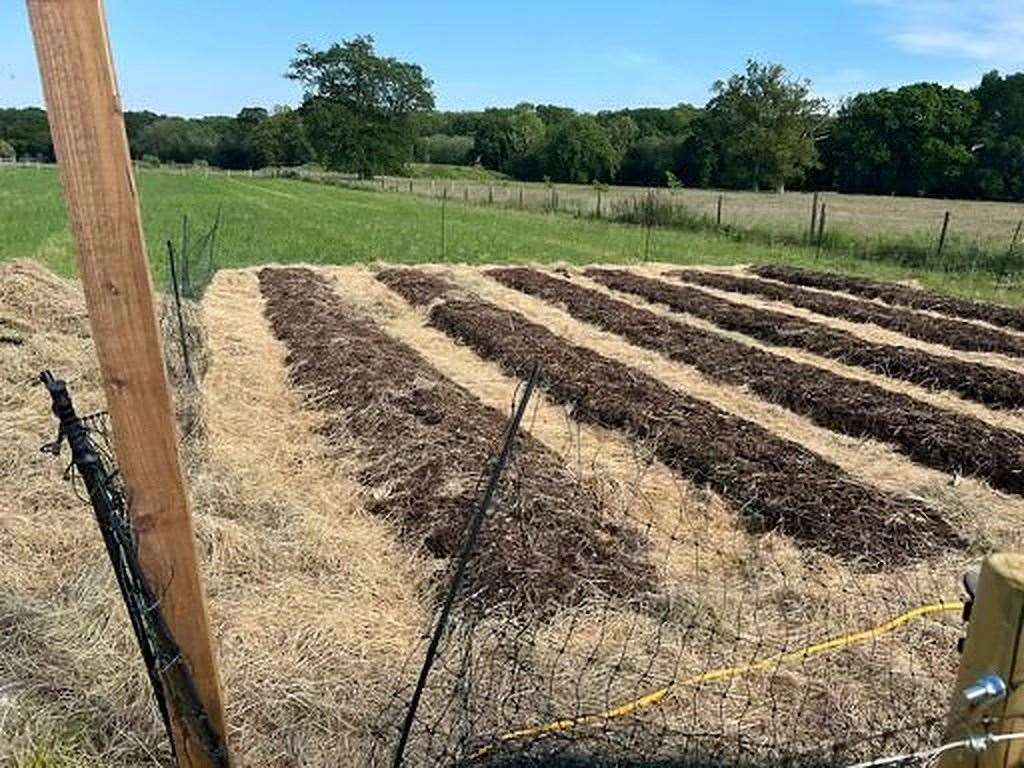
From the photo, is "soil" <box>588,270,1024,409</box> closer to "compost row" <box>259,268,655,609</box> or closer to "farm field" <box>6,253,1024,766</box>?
"farm field" <box>6,253,1024,766</box>

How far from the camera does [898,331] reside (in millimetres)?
11969

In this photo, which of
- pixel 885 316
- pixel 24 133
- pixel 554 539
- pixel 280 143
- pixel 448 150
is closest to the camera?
pixel 554 539

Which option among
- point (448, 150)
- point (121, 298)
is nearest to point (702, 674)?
point (121, 298)

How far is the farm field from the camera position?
10.5ft

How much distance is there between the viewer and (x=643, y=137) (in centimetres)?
8469

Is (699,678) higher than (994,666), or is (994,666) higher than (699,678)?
(994,666)

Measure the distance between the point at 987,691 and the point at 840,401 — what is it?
690cm

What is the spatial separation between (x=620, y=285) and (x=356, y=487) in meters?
10.6

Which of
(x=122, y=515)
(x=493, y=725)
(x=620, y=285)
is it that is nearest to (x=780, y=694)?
(x=493, y=725)

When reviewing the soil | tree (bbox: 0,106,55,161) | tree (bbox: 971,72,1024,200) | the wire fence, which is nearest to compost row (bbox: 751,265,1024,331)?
the soil

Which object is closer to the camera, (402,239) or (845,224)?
(402,239)

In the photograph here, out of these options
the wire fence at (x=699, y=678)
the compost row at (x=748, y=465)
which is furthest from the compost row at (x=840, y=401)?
the wire fence at (x=699, y=678)

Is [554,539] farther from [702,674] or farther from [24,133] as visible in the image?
[24,133]

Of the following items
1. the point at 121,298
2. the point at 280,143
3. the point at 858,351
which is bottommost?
the point at 858,351
